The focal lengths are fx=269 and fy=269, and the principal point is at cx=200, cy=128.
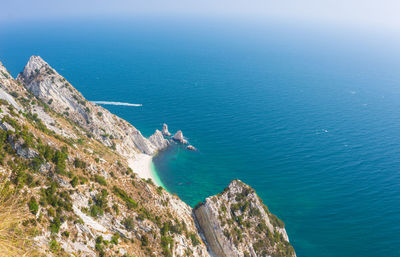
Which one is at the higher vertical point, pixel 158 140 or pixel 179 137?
pixel 179 137

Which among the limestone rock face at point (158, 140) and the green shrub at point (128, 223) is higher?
the limestone rock face at point (158, 140)

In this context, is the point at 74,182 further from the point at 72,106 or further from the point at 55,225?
the point at 72,106

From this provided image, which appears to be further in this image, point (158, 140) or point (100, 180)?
point (158, 140)

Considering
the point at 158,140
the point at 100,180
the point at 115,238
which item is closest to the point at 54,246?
the point at 115,238

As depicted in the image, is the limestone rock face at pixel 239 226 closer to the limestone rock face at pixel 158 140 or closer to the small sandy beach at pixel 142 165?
the small sandy beach at pixel 142 165

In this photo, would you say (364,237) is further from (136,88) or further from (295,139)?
(136,88)

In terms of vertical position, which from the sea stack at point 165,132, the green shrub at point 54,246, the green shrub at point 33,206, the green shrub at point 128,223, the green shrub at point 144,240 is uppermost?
the sea stack at point 165,132

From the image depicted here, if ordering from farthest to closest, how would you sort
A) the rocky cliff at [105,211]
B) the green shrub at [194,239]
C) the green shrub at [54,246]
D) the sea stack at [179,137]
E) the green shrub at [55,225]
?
1. the sea stack at [179,137]
2. the green shrub at [194,239]
3. the rocky cliff at [105,211]
4. the green shrub at [55,225]
5. the green shrub at [54,246]

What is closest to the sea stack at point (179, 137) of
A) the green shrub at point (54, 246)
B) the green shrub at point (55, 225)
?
the green shrub at point (55, 225)

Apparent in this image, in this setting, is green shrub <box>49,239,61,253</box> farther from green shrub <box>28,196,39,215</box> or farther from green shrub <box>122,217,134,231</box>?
green shrub <box>122,217,134,231</box>
